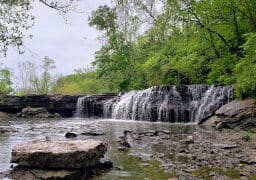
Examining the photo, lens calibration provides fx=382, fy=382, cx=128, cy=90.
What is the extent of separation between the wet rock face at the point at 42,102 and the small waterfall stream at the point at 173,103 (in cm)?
894

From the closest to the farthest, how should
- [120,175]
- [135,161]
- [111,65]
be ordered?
1. [120,175]
2. [135,161]
3. [111,65]

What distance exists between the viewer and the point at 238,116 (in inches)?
866

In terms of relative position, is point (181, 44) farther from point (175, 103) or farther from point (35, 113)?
point (35, 113)

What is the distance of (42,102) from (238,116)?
29.9 m

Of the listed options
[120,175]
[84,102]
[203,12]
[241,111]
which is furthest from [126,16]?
[120,175]

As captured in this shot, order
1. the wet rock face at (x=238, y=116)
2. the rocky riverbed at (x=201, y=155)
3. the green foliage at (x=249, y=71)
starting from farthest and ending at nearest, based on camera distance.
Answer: the green foliage at (x=249, y=71), the wet rock face at (x=238, y=116), the rocky riverbed at (x=201, y=155)

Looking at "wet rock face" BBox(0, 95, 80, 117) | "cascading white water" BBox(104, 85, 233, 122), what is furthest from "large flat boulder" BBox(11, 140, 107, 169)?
"wet rock face" BBox(0, 95, 80, 117)

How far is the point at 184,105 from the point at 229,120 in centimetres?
876

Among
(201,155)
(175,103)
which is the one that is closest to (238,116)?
(175,103)

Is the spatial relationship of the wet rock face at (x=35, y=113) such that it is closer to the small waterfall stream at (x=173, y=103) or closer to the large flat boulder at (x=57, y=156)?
the small waterfall stream at (x=173, y=103)

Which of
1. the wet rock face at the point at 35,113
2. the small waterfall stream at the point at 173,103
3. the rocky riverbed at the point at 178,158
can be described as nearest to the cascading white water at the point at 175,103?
the small waterfall stream at the point at 173,103

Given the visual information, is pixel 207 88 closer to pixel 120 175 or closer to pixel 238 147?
pixel 238 147

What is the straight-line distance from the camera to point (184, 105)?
30828 mm

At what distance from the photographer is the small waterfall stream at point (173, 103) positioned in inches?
1118
